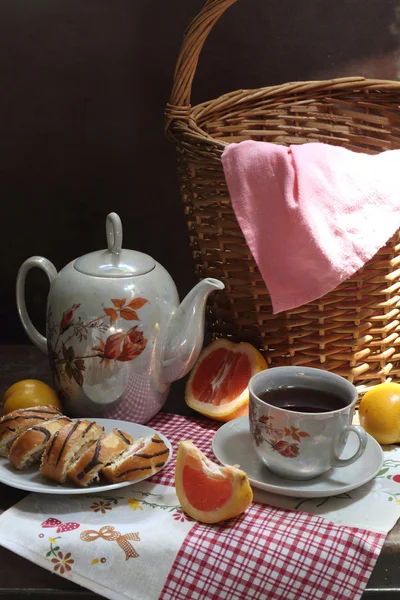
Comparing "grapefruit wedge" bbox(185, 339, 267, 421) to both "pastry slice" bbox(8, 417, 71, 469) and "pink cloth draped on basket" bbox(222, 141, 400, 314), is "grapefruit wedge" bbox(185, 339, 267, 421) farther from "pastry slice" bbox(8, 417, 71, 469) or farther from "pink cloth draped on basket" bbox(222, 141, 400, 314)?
"pastry slice" bbox(8, 417, 71, 469)

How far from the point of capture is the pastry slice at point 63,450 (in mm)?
829

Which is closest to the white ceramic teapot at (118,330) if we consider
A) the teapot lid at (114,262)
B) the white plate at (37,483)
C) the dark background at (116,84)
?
the teapot lid at (114,262)

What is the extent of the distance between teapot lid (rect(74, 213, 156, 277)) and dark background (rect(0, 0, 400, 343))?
41 centimetres

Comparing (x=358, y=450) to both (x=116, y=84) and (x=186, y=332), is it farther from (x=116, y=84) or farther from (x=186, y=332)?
(x=116, y=84)

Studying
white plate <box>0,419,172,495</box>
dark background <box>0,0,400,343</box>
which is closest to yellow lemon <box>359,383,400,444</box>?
white plate <box>0,419,172,495</box>

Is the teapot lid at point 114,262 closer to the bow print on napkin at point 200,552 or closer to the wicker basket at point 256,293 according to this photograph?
the wicker basket at point 256,293

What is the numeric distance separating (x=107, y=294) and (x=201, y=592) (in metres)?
0.38

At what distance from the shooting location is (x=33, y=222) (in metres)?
1.38

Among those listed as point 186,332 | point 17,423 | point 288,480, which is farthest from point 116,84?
point 288,480

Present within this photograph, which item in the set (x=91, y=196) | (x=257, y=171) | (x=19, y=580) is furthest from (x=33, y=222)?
(x=19, y=580)

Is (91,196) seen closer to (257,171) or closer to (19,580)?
(257,171)

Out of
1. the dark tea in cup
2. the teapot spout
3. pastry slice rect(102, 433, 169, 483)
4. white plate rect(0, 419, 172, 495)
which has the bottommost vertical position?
white plate rect(0, 419, 172, 495)

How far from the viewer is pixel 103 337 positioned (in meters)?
0.95

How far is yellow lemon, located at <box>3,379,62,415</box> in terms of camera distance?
0.99m
